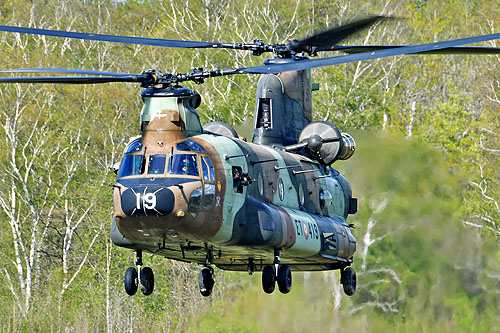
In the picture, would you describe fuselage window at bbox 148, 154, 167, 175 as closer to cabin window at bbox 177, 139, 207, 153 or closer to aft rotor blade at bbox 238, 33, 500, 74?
cabin window at bbox 177, 139, 207, 153

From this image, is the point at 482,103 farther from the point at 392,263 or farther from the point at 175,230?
the point at 175,230

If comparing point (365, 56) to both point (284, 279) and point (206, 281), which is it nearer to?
point (284, 279)

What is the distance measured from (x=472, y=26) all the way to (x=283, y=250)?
3740 cm

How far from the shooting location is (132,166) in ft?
62.5

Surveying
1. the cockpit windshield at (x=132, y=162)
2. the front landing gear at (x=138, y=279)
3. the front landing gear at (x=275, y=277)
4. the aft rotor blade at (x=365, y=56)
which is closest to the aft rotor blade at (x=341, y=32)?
the aft rotor blade at (x=365, y=56)

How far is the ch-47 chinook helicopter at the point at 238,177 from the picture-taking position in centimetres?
1869

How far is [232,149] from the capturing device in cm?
2014

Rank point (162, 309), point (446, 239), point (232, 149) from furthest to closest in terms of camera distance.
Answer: point (162, 309), point (446, 239), point (232, 149)

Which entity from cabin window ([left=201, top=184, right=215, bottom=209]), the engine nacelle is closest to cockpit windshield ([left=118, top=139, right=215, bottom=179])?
cabin window ([left=201, top=184, right=215, bottom=209])

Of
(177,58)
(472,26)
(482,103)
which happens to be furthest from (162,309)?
(472,26)

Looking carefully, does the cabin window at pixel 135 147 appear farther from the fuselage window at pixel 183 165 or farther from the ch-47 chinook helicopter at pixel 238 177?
the fuselage window at pixel 183 165

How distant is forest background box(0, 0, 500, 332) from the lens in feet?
94.9

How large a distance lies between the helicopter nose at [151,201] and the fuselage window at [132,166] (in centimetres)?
50

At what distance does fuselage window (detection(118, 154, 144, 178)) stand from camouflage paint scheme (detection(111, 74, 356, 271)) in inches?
2.9
